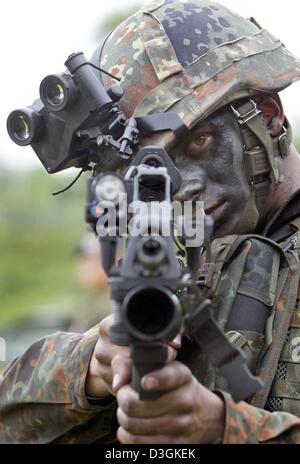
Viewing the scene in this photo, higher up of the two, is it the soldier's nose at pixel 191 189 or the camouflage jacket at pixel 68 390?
the soldier's nose at pixel 191 189

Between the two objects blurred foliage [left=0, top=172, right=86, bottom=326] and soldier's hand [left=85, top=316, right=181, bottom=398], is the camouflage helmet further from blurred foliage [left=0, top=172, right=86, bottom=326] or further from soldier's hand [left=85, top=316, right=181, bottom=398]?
blurred foliage [left=0, top=172, right=86, bottom=326]

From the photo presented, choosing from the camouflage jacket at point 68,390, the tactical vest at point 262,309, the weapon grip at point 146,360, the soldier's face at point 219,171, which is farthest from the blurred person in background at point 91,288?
the weapon grip at point 146,360

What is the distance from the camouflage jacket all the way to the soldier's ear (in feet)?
1.15

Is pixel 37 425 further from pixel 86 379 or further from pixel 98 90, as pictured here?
pixel 98 90

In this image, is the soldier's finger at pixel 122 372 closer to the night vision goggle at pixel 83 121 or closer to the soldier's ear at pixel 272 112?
the night vision goggle at pixel 83 121

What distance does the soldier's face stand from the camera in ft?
14.1

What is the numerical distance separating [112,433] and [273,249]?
1081 mm

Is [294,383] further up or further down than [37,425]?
further up

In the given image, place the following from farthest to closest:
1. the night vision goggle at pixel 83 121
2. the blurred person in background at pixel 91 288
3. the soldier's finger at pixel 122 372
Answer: the blurred person in background at pixel 91 288 → the night vision goggle at pixel 83 121 → the soldier's finger at pixel 122 372

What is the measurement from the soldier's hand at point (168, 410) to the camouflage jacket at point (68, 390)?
0.63m

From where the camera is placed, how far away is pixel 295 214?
4336 millimetres

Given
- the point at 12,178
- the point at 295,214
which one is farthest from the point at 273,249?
the point at 12,178

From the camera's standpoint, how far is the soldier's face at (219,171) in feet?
14.1
